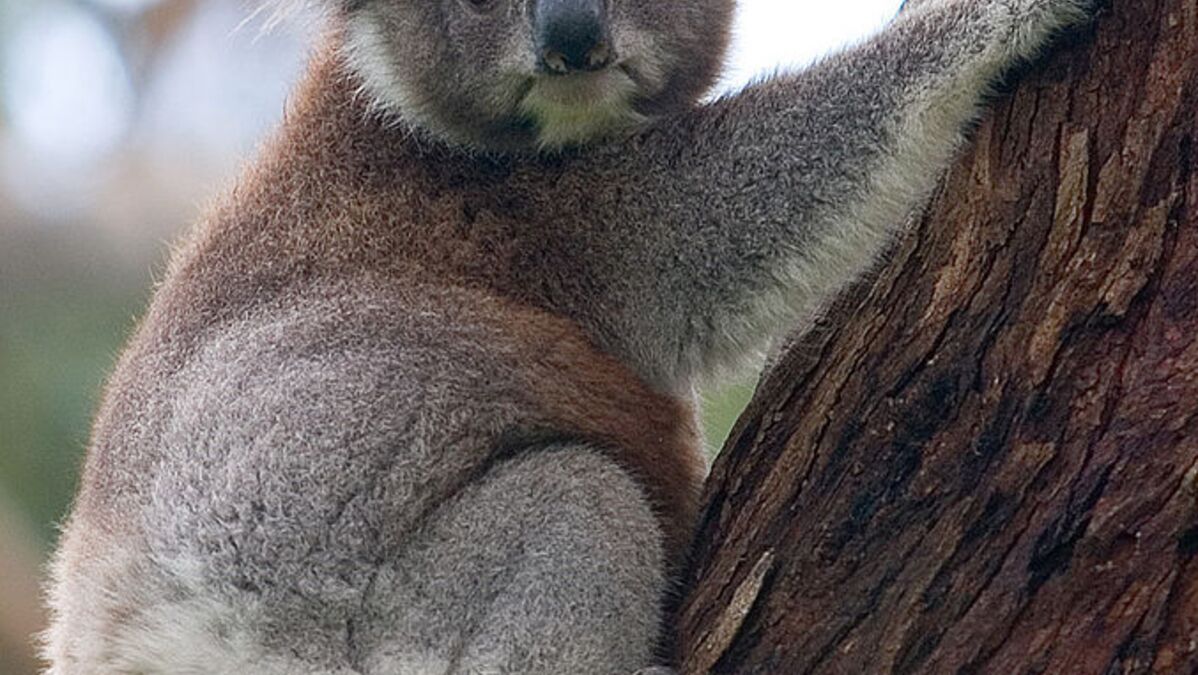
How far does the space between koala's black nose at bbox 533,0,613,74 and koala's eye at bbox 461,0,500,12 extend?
25 cm

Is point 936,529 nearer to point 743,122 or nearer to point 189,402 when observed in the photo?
point 743,122

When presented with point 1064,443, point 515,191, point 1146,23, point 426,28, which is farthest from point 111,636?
point 1146,23

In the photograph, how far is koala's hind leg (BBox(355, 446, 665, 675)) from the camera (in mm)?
3479

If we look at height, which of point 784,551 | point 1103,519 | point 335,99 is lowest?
point 784,551

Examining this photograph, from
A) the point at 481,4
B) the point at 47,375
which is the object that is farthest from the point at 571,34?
the point at 47,375

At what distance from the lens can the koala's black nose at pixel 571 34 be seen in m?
4.05

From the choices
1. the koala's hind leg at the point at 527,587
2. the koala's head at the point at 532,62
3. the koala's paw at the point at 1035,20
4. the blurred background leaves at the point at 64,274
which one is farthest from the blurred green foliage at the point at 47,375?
the koala's paw at the point at 1035,20

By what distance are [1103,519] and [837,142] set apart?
1426 mm

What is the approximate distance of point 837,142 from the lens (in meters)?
3.96

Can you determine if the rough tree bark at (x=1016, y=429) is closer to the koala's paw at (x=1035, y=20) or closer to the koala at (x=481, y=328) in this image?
the koala's paw at (x=1035, y=20)

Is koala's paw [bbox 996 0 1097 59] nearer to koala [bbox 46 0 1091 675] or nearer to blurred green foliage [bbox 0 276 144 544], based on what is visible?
koala [bbox 46 0 1091 675]

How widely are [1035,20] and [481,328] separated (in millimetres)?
1497

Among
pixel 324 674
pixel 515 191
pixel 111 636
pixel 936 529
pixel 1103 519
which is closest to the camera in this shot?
pixel 1103 519

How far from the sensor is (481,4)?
4.39 metres
